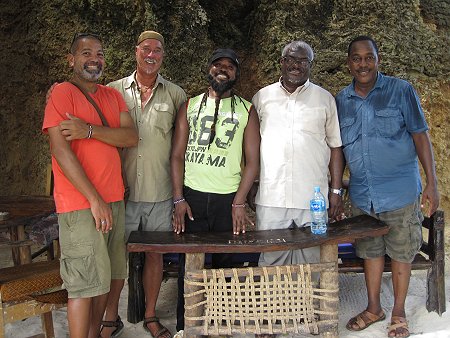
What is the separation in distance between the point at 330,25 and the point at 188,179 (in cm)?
367

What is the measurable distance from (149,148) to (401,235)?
6.74 ft

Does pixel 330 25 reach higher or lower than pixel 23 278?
higher

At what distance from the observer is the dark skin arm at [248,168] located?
341cm

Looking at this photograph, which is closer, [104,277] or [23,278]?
[104,277]

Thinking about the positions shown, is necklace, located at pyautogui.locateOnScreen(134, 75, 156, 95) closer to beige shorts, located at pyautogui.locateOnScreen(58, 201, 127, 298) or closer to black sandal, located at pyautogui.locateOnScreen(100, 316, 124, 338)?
beige shorts, located at pyautogui.locateOnScreen(58, 201, 127, 298)

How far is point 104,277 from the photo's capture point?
2943mm

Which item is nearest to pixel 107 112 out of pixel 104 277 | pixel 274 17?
pixel 104 277

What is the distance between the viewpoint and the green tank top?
3410mm

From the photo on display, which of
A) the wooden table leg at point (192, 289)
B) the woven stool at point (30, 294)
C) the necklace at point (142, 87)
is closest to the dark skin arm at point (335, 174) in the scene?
the wooden table leg at point (192, 289)

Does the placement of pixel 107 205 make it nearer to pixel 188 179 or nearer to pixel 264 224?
pixel 188 179

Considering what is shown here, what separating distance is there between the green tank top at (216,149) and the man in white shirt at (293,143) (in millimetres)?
228

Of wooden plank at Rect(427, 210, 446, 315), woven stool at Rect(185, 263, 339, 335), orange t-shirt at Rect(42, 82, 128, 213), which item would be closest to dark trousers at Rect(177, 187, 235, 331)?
woven stool at Rect(185, 263, 339, 335)

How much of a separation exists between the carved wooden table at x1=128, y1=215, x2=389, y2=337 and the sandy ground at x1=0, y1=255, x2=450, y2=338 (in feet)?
2.38

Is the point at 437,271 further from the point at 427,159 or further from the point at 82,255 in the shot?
the point at 82,255
